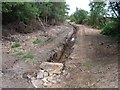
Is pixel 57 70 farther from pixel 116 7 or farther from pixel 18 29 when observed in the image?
pixel 18 29

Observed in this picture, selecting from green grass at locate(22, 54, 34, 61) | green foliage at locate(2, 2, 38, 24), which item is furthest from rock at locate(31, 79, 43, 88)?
green foliage at locate(2, 2, 38, 24)


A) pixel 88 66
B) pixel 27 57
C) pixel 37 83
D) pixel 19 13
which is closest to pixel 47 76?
pixel 37 83

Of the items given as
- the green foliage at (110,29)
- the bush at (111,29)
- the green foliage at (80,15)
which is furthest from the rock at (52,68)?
the green foliage at (80,15)

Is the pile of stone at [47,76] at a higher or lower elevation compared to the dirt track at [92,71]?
lower

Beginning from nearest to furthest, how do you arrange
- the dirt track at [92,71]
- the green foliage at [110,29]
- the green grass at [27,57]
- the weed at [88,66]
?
the dirt track at [92,71] < the weed at [88,66] < the green grass at [27,57] < the green foliage at [110,29]

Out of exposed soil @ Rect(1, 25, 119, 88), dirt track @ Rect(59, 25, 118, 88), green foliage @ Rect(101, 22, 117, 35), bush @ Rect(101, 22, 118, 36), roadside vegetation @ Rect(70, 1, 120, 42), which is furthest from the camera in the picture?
green foliage @ Rect(101, 22, 117, 35)

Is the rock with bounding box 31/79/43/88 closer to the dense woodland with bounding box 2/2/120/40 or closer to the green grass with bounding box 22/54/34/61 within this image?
the green grass with bounding box 22/54/34/61

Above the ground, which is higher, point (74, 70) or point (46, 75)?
point (74, 70)

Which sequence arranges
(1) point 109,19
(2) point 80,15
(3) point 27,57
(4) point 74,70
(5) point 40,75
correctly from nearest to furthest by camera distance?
(5) point 40,75, (4) point 74,70, (3) point 27,57, (1) point 109,19, (2) point 80,15

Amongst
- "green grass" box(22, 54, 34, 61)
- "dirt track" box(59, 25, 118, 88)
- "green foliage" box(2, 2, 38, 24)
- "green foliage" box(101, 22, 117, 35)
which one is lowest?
"green grass" box(22, 54, 34, 61)

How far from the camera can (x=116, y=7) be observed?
19.3 metres

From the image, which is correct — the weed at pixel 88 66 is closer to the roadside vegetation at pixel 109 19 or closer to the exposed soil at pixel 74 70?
the exposed soil at pixel 74 70

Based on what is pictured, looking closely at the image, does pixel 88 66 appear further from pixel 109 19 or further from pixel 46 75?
pixel 109 19

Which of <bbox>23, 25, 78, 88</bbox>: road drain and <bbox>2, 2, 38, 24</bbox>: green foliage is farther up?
<bbox>2, 2, 38, 24</bbox>: green foliage
